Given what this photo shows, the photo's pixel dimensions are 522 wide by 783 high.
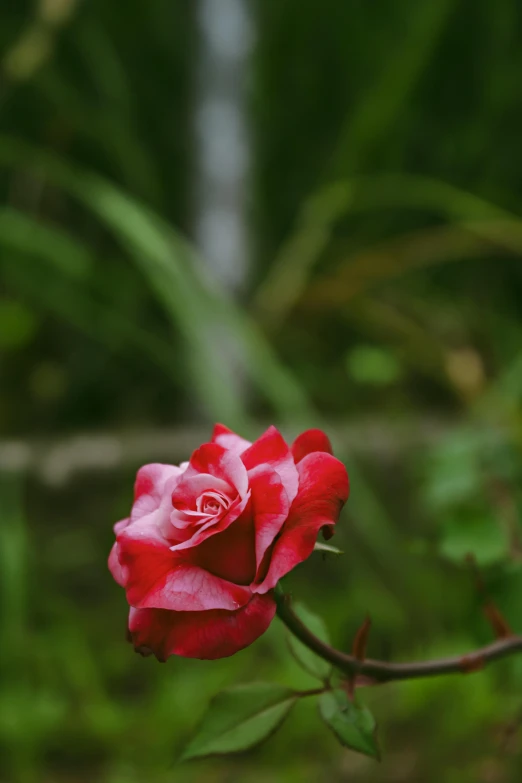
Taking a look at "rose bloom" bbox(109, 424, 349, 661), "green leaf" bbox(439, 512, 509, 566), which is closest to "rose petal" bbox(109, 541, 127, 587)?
"rose bloom" bbox(109, 424, 349, 661)

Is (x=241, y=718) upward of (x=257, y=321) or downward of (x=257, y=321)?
downward

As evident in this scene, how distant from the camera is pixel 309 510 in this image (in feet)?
0.55

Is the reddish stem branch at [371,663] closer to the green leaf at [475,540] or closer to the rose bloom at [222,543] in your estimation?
the rose bloom at [222,543]

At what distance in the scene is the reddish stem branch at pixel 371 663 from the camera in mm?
184

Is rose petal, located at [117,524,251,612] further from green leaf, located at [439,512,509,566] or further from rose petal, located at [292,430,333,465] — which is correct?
green leaf, located at [439,512,509,566]

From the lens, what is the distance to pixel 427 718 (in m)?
0.59

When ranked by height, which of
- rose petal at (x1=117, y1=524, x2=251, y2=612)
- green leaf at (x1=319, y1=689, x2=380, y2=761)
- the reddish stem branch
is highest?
rose petal at (x1=117, y1=524, x2=251, y2=612)

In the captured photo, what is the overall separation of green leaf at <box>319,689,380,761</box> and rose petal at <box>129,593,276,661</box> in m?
0.05

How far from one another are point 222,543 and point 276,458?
2 cm

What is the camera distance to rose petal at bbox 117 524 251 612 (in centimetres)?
16

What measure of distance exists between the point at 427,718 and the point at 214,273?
1.85 ft

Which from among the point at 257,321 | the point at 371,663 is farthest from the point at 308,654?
the point at 257,321

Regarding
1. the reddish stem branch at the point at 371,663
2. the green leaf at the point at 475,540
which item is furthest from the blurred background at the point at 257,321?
the reddish stem branch at the point at 371,663

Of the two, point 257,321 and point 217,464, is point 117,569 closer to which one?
point 217,464
